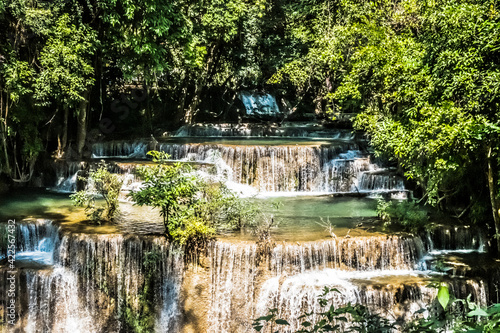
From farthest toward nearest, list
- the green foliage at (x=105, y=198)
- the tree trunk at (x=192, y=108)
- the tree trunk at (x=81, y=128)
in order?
the tree trunk at (x=192, y=108)
the tree trunk at (x=81, y=128)
the green foliage at (x=105, y=198)

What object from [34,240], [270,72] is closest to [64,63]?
[34,240]

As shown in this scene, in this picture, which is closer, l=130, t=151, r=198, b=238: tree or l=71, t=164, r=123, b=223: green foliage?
l=130, t=151, r=198, b=238: tree

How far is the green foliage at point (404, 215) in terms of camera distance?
10000mm

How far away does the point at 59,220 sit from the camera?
10.4 m

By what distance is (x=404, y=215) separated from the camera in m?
10.3

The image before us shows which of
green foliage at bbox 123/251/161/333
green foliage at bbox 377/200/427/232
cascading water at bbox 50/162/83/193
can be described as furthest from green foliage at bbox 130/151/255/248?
cascading water at bbox 50/162/83/193

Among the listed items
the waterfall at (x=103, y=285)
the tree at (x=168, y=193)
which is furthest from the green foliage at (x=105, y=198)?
the tree at (x=168, y=193)

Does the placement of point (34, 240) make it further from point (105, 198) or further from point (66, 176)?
point (66, 176)

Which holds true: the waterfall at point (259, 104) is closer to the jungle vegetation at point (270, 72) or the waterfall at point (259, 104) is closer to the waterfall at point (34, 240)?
the jungle vegetation at point (270, 72)

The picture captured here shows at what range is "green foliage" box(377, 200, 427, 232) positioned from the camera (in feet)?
32.8

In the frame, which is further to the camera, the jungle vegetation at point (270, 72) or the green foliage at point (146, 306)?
the green foliage at point (146, 306)

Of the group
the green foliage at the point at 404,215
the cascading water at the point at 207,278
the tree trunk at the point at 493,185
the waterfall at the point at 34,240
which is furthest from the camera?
the green foliage at the point at 404,215

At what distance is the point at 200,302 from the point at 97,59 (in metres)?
9.82

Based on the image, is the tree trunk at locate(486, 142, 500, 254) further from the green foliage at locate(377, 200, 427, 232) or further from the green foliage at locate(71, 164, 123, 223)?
the green foliage at locate(71, 164, 123, 223)
